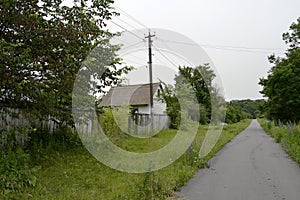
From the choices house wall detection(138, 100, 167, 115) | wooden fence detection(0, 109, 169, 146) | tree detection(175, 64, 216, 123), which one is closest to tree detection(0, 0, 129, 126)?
wooden fence detection(0, 109, 169, 146)

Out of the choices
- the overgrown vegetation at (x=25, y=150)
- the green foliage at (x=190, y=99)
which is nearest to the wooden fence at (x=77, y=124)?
the overgrown vegetation at (x=25, y=150)

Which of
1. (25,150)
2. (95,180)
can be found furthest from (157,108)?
(95,180)

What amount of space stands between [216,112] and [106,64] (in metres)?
18.5

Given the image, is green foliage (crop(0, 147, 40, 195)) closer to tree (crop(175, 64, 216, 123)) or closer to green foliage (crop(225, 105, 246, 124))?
tree (crop(175, 64, 216, 123))

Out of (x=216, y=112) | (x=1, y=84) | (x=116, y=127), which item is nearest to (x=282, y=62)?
(x=216, y=112)

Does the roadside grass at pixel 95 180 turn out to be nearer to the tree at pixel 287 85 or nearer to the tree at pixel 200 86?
the tree at pixel 200 86

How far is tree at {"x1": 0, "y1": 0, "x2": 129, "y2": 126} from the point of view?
5.66m

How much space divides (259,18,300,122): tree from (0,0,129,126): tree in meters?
21.6

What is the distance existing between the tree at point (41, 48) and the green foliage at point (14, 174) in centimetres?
115

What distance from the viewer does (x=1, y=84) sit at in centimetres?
571

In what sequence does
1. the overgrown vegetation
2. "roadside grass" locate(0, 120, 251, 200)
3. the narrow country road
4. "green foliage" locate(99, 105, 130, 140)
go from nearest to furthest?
"roadside grass" locate(0, 120, 251, 200), the overgrown vegetation, the narrow country road, "green foliage" locate(99, 105, 130, 140)

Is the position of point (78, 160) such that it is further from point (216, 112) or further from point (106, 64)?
point (216, 112)

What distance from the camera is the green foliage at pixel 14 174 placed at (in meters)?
5.31

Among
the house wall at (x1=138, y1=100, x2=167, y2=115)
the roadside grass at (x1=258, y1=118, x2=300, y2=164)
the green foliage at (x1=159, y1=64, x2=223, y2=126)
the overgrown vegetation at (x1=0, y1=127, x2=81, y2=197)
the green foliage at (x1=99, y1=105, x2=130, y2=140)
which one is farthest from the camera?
the house wall at (x1=138, y1=100, x2=167, y2=115)
